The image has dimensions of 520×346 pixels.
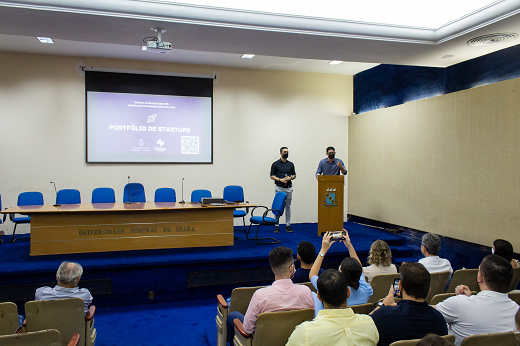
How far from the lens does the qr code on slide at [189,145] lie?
739 cm

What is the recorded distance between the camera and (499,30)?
426cm

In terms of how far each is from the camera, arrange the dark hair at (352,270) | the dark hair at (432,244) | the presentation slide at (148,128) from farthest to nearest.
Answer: the presentation slide at (148,128) → the dark hair at (432,244) → the dark hair at (352,270)

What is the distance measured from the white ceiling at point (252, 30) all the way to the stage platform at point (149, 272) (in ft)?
9.11

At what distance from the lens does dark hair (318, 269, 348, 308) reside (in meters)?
1.77

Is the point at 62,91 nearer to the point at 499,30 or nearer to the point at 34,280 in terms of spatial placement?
the point at 34,280

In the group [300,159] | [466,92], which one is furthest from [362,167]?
[466,92]

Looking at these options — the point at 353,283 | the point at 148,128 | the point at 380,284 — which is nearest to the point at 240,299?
the point at 353,283

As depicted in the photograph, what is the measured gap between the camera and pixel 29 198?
6.09 meters

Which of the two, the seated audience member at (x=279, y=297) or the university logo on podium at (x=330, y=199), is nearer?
the seated audience member at (x=279, y=297)

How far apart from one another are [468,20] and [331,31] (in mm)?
1543

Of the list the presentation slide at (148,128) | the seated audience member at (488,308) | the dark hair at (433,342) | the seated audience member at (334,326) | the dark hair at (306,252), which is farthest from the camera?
the presentation slide at (148,128)

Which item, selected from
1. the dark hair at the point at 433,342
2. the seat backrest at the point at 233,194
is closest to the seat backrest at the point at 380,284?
the dark hair at the point at 433,342

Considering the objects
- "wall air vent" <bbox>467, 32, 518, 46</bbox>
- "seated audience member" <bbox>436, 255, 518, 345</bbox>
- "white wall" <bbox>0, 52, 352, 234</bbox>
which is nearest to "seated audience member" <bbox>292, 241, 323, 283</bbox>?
"seated audience member" <bbox>436, 255, 518, 345</bbox>

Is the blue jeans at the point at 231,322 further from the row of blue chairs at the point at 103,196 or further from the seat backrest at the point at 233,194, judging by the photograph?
the seat backrest at the point at 233,194
